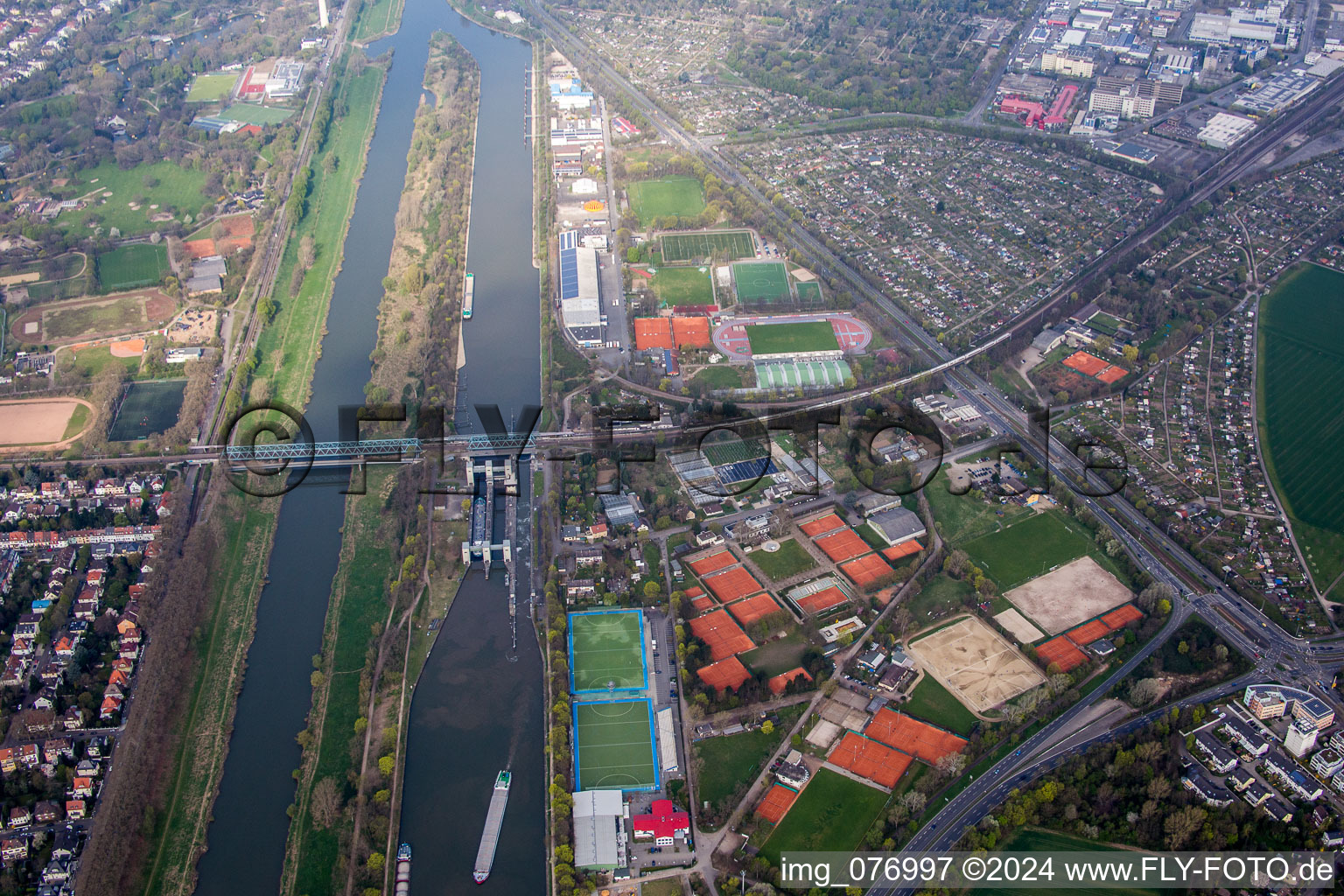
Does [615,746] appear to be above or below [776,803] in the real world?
above

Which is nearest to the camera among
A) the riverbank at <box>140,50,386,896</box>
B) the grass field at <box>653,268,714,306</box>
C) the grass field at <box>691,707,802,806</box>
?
the riverbank at <box>140,50,386,896</box>

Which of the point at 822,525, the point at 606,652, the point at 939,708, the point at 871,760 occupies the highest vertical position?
the point at 822,525

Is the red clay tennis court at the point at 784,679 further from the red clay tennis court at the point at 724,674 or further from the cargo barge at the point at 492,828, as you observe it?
the cargo barge at the point at 492,828

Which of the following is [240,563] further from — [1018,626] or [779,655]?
[1018,626]

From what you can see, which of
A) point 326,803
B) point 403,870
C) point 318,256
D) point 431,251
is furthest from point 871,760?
point 318,256

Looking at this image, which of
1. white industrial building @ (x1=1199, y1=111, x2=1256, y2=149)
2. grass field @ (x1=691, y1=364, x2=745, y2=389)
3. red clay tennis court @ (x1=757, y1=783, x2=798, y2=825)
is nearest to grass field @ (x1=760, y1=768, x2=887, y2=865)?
red clay tennis court @ (x1=757, y1=783, x2=798, y2=825)

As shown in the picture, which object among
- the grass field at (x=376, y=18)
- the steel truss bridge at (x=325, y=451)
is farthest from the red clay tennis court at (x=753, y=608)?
the grass field at (x=376, y=18)

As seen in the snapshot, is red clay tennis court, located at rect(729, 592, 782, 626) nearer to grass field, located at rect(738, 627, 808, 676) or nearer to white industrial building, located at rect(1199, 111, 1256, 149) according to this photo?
grass field, located at rect(738, 627, 808, 676)

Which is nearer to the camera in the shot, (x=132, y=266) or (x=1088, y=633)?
(x=1088, y=633)
